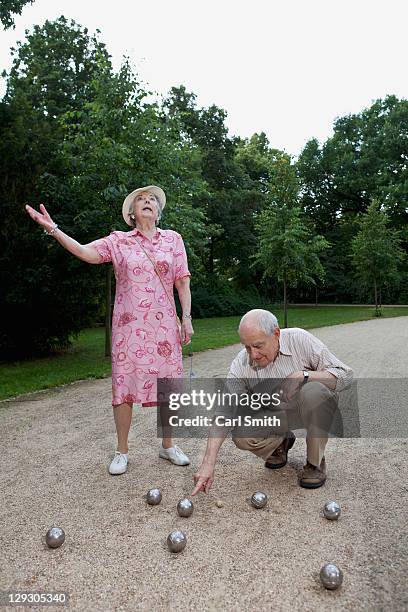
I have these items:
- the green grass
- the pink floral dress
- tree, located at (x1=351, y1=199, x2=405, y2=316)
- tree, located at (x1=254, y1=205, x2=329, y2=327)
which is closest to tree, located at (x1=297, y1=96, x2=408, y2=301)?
tree, located at (x1=351, y1=199, x2=405, y2=316)

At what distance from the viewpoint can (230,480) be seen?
3.52m

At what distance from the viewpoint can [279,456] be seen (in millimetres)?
3725

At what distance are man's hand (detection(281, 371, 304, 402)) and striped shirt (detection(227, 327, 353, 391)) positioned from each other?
0.05 m

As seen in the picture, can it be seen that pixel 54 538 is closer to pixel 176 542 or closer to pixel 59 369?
pixel 176 542

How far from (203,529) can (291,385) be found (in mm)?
1030

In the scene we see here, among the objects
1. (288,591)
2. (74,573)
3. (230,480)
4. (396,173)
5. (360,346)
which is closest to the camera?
(288,591)

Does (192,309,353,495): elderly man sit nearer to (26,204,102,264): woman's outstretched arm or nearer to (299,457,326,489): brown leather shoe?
(299,457,326,489): brown leather shoe

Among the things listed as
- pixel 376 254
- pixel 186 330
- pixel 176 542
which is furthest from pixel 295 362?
pixel 376 254

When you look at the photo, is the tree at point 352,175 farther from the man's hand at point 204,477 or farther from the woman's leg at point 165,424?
the man's hand at point 204,477

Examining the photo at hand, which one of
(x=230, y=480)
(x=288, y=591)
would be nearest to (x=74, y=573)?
(x=288, y=591)

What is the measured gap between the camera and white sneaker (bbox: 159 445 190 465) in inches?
152

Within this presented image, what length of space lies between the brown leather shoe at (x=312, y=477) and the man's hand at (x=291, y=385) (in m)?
0.50

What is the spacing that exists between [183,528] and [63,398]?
4201 millimetres

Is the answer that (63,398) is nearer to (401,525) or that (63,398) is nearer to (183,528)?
(183,528)
